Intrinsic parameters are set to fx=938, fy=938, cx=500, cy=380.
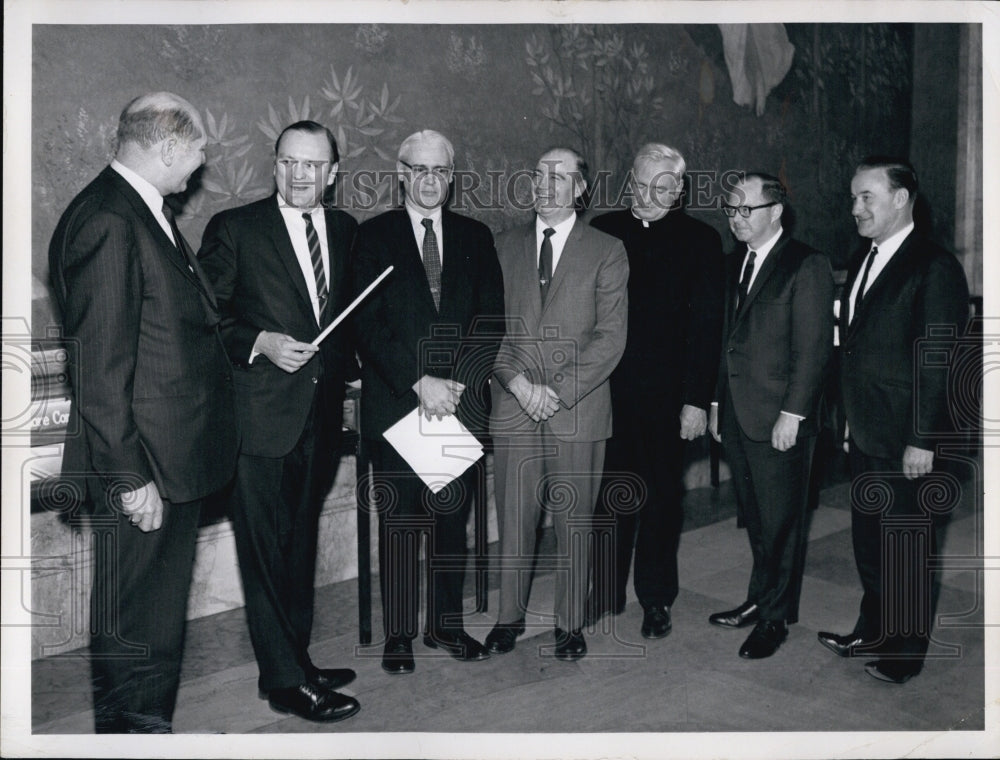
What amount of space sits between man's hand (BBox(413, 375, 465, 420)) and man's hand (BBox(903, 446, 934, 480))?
1456 mm

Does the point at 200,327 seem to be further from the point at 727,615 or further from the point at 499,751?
the point at 727,615

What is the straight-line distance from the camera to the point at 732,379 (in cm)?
331

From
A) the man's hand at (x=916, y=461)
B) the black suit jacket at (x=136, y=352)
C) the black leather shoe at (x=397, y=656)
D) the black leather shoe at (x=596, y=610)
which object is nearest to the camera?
the black suit jacket at (x=136, y=352)

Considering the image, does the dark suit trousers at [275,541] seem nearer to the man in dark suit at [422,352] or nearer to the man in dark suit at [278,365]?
the man in dark suit at [278,365]

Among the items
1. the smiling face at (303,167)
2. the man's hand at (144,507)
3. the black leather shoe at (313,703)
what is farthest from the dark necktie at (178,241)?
the black leather shoe at (313,703)

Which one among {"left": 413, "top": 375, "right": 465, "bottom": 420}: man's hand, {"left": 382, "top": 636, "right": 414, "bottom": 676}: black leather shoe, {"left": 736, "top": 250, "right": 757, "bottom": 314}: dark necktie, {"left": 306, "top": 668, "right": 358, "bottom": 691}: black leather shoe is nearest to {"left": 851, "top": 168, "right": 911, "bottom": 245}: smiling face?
{"left": 736, "top": 250, "right": 757, "bottom": 314}: dark necktie

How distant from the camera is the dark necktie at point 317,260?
285 cm

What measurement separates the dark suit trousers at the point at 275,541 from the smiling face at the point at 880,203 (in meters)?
1.88

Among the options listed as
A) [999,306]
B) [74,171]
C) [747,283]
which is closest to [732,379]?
[747,283]

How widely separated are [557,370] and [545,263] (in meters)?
0.36

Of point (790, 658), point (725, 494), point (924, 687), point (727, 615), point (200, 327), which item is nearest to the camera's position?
point (200, 327)

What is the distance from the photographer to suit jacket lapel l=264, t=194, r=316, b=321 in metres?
2.80

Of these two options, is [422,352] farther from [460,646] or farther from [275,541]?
[460,646]

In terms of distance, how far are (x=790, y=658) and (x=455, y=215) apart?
1.89m
